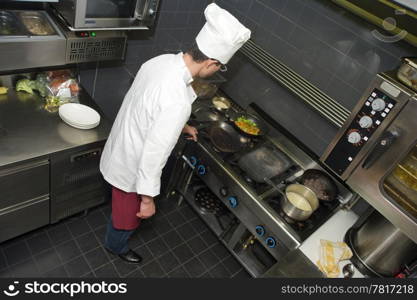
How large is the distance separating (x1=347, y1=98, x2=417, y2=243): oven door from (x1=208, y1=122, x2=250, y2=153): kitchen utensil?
2.79 feet

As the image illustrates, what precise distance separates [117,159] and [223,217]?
1094 mm

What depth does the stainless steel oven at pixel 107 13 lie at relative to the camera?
177cm

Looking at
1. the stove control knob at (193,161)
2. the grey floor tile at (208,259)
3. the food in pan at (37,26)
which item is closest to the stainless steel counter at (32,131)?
the food in pan at (37,26)

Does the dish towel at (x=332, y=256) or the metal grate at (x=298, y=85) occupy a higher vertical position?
the metal grate at (x=298, y=85)

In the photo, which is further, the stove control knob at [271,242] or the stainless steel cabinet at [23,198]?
the stove control knob at [271,242]

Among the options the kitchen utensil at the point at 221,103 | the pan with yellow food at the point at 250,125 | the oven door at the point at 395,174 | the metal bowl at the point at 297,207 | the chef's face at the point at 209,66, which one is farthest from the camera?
the kitchen utensil at the point at 221,103

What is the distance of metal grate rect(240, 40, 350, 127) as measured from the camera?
83.7 inches

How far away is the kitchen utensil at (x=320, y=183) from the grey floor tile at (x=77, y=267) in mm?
1504

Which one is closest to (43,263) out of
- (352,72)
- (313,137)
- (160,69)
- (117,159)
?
(117,159)

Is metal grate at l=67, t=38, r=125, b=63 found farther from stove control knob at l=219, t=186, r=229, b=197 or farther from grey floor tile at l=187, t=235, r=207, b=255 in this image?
grey floor tile at l=187, t=235, r=207, b=255

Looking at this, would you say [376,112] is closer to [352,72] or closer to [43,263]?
[352,72]

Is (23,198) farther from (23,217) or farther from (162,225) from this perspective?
(162,225)

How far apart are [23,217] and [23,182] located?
12.0 inches

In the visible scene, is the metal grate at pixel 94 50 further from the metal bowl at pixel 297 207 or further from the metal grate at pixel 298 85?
the metal bowl at pixel 297 207
